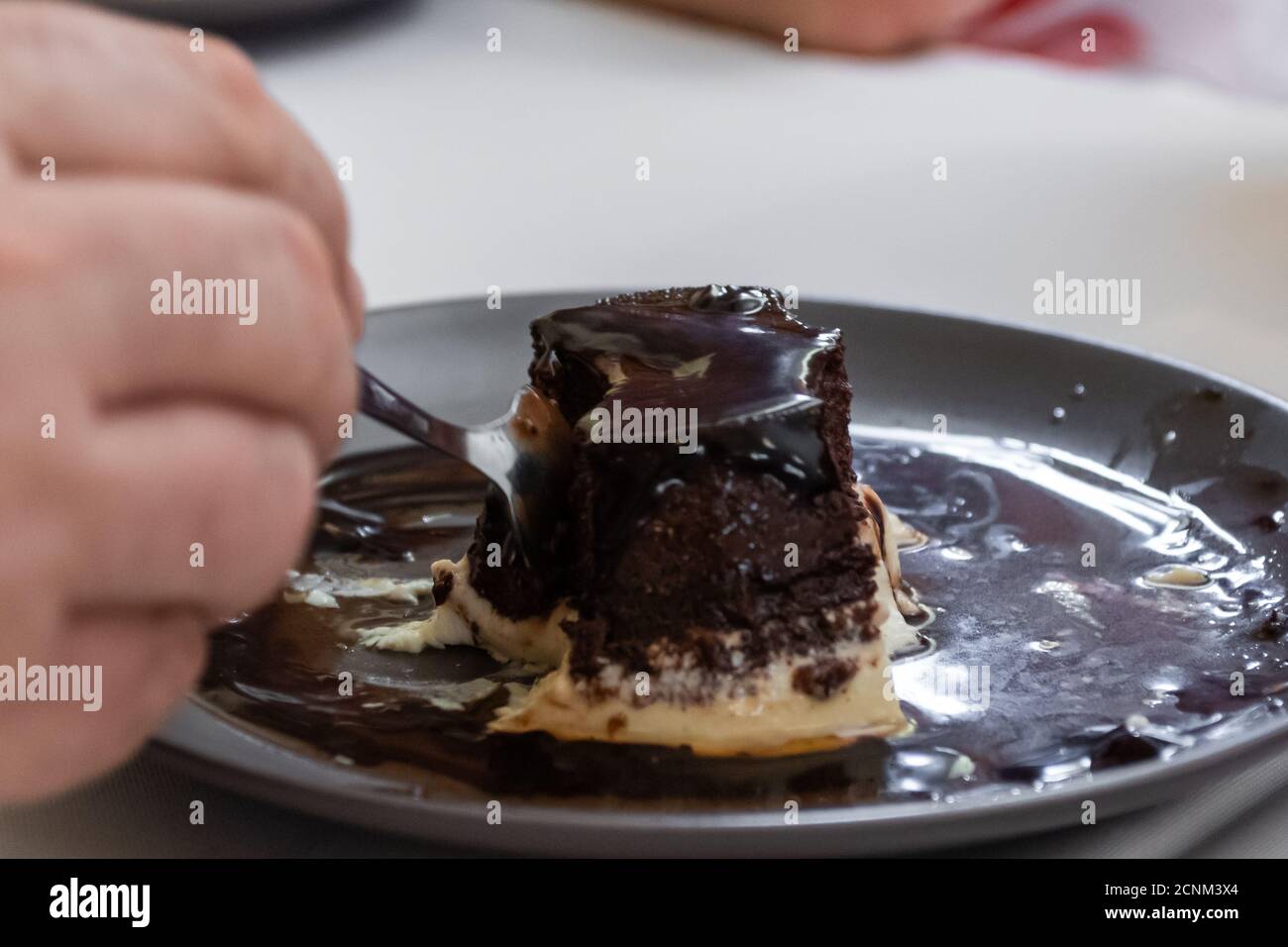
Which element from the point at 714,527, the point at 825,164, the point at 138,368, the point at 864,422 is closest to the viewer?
the point at 138,368

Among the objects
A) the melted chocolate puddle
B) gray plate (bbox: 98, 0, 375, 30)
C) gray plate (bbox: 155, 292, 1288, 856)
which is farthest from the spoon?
gray plate (bbox: 98, 0, 375, 30)

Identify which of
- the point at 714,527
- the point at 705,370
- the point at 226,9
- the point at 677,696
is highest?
the point at 226,9

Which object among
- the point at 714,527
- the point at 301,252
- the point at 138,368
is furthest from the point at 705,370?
the point at 138,368

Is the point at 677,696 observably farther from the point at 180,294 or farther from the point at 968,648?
the point at 180,294

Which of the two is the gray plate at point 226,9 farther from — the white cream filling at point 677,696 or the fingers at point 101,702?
the fingers at point 101,702

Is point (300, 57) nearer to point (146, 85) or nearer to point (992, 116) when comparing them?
point (992, 116)

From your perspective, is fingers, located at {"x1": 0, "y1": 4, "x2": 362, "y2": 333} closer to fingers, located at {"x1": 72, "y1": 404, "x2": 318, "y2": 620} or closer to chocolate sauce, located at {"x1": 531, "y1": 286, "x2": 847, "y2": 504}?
fingers, located at {"x1": 72, "y1": 404, "x2": 318, "y2": 620}

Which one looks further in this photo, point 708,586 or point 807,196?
point 807,196
